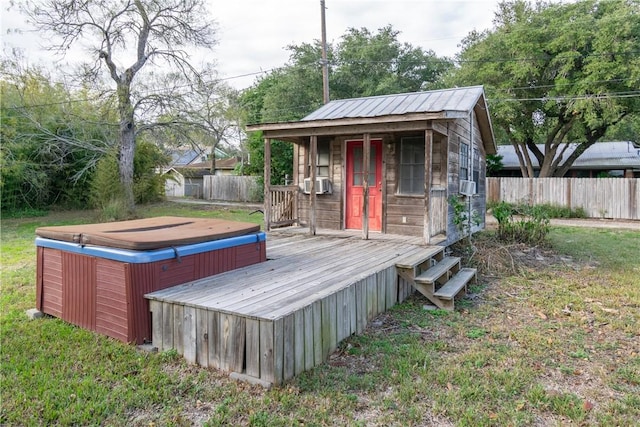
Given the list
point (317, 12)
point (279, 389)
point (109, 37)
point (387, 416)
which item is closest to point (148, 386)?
point (279, 389)

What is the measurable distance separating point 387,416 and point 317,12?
54.0ft

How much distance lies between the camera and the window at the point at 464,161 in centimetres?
862

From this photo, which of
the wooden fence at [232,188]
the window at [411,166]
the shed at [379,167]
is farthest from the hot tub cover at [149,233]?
the wooden fence at [232,188]

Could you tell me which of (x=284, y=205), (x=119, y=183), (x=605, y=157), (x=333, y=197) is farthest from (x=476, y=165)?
(x=605, y=157)

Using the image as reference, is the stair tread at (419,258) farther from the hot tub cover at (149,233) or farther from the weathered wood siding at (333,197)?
the weathered wood siding at (333,197)

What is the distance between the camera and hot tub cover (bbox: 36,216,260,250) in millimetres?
3689

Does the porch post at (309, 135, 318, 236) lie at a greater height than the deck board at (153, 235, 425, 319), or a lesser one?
greater

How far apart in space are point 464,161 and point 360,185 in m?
2.39

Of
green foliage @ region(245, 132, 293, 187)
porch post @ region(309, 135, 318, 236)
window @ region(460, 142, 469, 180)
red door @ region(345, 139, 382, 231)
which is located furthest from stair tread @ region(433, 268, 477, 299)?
green foliage @ region(245, 132, 293, 187)

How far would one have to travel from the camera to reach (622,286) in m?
5.84

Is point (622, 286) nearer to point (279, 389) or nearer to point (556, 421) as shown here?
point (556, 421)

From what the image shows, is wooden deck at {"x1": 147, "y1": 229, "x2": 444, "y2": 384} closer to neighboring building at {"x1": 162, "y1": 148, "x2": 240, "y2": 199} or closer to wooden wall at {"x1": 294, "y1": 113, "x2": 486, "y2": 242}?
wooden wall at {"x1": 294, "y1": 113, "x2": 486, "y2": 242}

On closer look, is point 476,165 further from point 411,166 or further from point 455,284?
point 455,284

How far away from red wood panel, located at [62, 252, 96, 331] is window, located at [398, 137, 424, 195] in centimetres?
549
